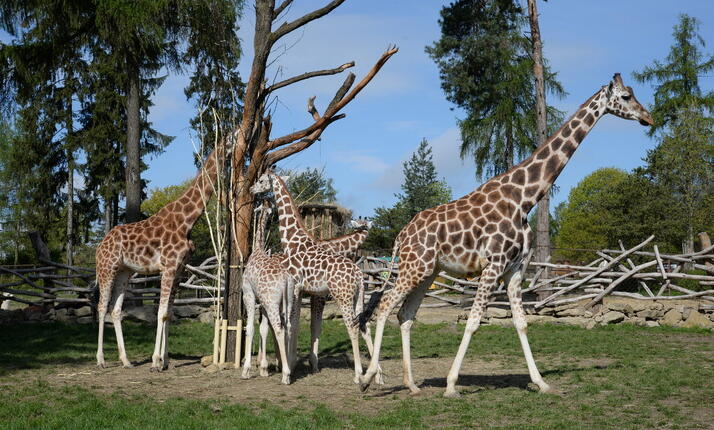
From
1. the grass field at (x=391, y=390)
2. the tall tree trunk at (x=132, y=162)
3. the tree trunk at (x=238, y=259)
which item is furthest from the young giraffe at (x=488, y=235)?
the tall tree trunk at (x=132, y=162)

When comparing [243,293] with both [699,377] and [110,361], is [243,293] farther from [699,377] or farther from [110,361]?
[699,377]

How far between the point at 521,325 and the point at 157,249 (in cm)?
540

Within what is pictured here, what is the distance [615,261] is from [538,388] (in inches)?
316

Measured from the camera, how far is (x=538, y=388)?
789 centimetres

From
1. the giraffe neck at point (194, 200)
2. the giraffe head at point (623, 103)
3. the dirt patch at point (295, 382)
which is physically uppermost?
the giraffe head at point (623, 103)

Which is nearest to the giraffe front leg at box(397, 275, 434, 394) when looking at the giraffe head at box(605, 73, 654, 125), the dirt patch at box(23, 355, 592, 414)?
the dirt patch at box(23, 355, 592, 414)

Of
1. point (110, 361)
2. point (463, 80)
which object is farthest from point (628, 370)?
point (463, 80)

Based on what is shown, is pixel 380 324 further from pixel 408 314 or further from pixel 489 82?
pixel 489 82

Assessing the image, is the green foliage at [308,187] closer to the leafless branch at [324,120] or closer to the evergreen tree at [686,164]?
the leafless branch at [324,120]

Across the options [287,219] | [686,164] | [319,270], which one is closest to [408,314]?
[319,270]

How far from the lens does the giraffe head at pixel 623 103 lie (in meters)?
8.45

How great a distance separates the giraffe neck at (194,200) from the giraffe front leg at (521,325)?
470cm

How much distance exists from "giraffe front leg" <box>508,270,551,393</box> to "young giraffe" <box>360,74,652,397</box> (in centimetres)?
1

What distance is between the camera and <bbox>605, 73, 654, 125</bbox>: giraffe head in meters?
8.45
